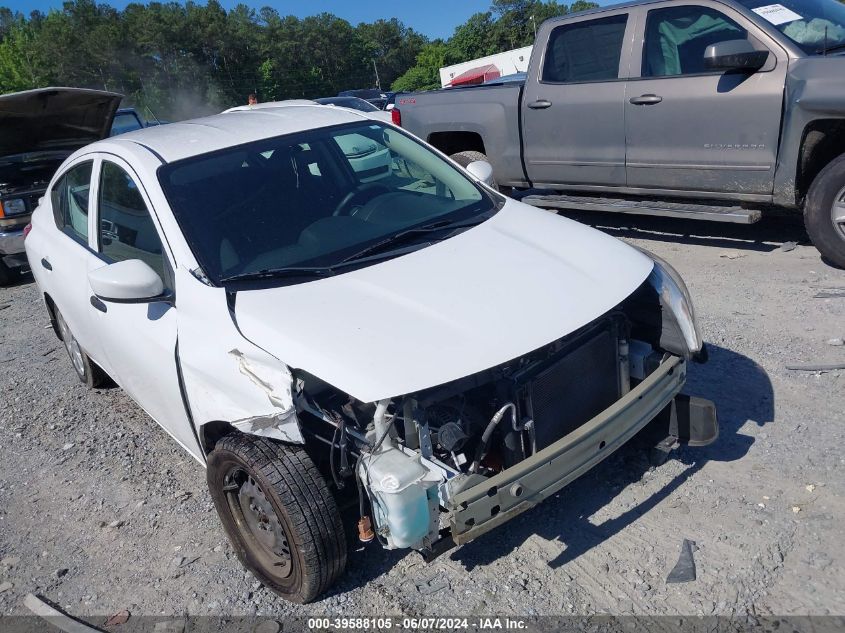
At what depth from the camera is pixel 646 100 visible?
625 cm

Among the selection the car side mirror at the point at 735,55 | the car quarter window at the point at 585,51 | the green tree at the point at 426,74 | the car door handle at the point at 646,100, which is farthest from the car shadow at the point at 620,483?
the green tree at the point at 426,74

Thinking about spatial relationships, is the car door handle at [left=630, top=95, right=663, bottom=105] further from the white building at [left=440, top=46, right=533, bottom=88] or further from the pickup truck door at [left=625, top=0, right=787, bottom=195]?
the white building at [left=440, top=46, right=533, bottom=88]

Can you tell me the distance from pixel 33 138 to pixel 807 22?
740cm

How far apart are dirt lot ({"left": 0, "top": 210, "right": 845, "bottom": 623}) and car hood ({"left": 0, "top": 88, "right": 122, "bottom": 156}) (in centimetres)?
362

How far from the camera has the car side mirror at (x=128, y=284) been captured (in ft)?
10.3

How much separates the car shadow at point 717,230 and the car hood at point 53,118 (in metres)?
5.22

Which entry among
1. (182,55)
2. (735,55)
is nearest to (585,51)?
(735,55)

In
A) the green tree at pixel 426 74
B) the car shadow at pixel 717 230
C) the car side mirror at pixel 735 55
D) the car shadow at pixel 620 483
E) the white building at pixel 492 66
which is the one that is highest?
the car side mirror at pixel 735 55

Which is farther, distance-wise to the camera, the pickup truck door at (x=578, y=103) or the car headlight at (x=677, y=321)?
the pickup truck door at (x=578, y=103)

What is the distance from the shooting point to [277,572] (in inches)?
119

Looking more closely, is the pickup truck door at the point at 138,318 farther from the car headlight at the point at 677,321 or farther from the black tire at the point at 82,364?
the car headlight at the point at 677,321

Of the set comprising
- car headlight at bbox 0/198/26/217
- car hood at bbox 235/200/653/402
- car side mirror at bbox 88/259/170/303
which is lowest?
car headlight at bbox 0/198/26/217

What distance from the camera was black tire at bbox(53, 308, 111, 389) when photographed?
511 centimetres

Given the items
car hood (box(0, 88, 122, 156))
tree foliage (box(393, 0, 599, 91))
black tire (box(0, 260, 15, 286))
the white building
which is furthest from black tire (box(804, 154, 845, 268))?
tree foliage (box(393, 0, 599, 91))
